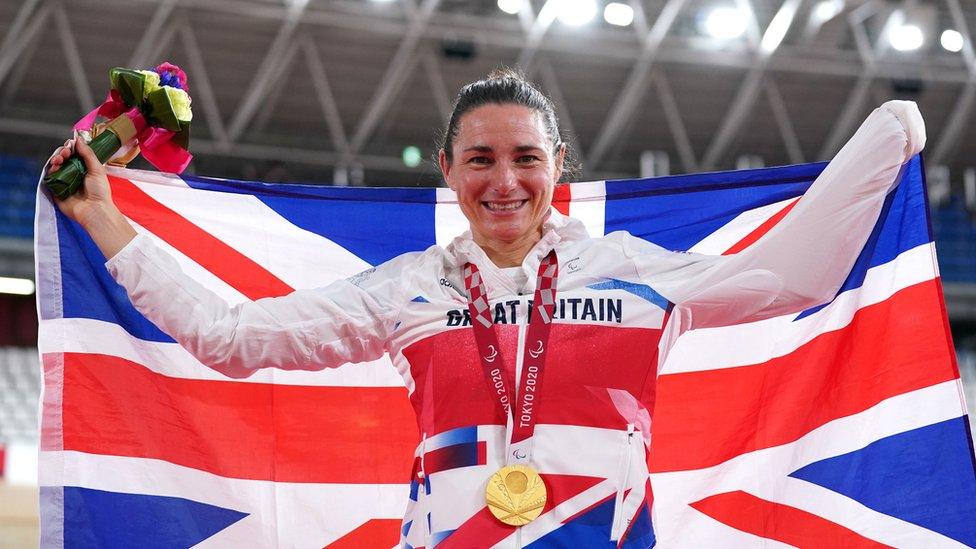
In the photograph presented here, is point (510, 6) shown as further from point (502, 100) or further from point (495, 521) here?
point (495, 521)

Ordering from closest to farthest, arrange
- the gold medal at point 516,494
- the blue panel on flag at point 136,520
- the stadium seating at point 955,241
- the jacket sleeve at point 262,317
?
1. the gold medal at point 516,494
2. the jacket sleeve at point 262,317
3. the blue panel on flag at point 136,520
4. the stadium seating at point 955,241

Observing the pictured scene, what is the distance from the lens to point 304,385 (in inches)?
117

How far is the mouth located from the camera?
7.25 feet

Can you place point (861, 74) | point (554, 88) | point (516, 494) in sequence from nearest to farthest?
1. point (516, 494)
2. point (554, 88)
3. point (861, 74)

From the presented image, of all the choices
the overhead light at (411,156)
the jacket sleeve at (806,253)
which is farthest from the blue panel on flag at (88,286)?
the overhead light at (411,156)

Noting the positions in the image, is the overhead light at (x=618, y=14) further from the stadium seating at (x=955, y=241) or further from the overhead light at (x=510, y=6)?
the stadium seating at (x=955, y=241)

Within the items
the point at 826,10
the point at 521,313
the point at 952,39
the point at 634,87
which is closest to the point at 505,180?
the point at 521,313

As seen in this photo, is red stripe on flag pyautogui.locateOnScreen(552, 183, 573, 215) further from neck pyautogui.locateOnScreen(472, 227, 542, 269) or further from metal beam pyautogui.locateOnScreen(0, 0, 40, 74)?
metal beam pyautogui.locateOnScreen(0, 0, 40, 74)

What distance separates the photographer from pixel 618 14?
1300cm

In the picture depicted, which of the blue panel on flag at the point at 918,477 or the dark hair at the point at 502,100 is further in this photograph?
the blue panel on flag at the point at 918,477

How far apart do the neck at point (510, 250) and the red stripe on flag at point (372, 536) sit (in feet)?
3.00

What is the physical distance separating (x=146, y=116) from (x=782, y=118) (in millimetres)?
12396

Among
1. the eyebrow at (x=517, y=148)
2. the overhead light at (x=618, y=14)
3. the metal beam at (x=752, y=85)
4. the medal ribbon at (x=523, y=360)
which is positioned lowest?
the medal ribbon at (x=523, y=360)

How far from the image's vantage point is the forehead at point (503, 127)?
2.21m
